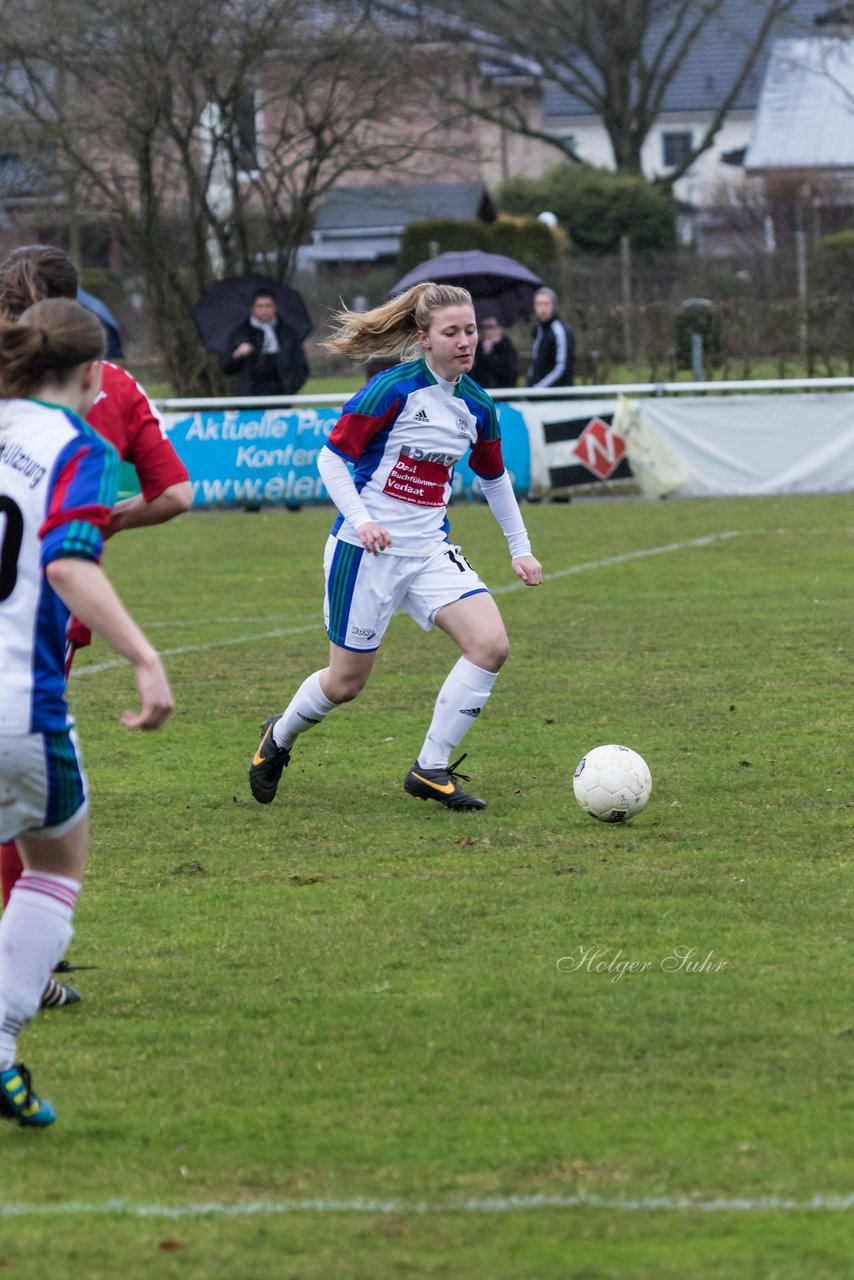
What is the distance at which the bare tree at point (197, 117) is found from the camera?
76.9ft

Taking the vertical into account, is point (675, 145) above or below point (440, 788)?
above

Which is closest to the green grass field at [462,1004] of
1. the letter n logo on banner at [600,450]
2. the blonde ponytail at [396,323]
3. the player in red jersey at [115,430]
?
the player in red jersey at [115,430]

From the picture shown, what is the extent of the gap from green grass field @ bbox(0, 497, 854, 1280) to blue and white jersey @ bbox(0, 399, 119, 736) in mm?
922

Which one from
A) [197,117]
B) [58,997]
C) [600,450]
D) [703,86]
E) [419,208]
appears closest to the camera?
[58,997]

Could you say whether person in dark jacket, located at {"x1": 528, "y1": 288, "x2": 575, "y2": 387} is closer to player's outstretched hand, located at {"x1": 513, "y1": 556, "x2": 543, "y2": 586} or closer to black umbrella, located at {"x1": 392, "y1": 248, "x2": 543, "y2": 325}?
black umbrella, located at {"x1": 392, "y1": 248, "x2": 543, "y2": 325}

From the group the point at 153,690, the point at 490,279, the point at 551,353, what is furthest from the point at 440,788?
the point at 490,279

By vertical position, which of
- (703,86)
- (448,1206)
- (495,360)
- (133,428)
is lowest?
(495,360)

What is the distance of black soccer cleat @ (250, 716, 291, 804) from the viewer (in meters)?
6.91

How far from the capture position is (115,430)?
4848 millimetres

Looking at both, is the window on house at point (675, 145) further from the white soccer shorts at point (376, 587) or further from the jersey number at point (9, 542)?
the jersey number at point (9, 542)

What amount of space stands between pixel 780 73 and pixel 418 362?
61.1 meters

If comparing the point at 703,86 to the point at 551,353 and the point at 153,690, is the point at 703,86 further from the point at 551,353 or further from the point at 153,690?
the point at 153,690

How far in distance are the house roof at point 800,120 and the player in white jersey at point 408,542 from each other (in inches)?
2086

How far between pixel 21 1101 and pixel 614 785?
3.05m
